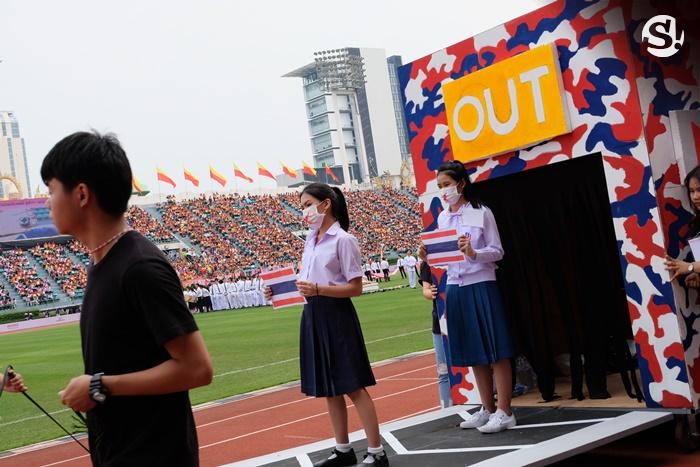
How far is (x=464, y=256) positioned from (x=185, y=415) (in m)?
3.62

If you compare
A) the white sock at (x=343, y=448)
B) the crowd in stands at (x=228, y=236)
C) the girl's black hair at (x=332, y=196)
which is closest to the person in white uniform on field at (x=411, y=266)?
the crowd in stands at (x=228, y=236)

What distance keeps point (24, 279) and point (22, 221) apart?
35.0 ft

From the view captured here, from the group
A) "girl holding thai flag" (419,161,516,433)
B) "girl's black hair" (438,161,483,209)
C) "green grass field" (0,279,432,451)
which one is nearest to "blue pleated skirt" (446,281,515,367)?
"girl holding thai flag" (419,161,516,433)

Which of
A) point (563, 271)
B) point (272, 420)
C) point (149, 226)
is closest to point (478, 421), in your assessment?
point (563, 271)

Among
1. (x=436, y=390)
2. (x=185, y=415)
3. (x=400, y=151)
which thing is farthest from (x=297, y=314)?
(x=400, y=151)

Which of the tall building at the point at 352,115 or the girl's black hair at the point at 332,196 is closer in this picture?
the girl's black hair at the point at 332,196

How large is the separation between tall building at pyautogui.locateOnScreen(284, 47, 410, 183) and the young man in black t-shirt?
3699 inches

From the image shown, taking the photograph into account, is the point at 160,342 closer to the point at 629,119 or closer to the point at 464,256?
the point at 464,256

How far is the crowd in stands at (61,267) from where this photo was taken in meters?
49.4

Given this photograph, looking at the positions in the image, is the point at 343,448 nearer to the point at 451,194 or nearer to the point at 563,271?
the point at 451,194

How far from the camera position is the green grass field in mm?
11680

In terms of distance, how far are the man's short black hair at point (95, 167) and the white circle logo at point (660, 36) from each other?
4337mm

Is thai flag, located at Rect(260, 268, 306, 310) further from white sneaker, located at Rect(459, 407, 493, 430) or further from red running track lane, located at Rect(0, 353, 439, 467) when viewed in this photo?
red running track lane, located at Rect(0, 353, 439, 467)

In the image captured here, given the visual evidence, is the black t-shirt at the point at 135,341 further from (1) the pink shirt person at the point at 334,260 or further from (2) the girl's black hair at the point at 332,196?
(2) the girl's black hair at the point at 332,196
